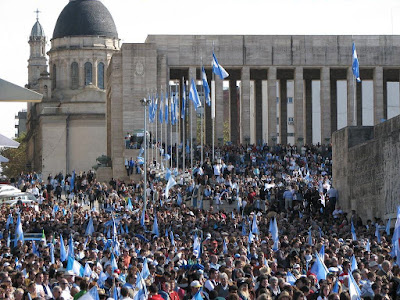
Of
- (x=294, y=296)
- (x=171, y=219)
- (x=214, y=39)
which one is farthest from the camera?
(x=214, y=39)

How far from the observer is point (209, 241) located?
27.1 meters

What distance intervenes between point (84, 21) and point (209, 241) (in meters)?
85.4

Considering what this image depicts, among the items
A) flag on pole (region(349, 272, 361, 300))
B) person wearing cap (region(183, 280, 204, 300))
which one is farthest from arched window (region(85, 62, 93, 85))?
flag on pole (region(349, 272, 361, 300))

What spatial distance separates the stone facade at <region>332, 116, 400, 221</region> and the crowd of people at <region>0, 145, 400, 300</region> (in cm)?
90

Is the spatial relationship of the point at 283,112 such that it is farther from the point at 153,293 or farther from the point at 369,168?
the point at 153,293

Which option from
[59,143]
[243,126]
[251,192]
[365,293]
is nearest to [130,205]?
[251,192]

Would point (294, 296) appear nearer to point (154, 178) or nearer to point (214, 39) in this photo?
point (154, 178)

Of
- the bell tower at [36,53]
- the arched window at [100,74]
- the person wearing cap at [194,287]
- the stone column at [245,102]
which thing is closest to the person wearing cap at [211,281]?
the person wearing cap at [194,287]

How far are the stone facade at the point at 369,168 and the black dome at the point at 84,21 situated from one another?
6623 cm

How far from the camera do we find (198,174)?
51.4m

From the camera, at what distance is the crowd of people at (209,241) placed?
1706cm

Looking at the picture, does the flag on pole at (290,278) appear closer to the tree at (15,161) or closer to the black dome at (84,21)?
the black dome at (84,21)

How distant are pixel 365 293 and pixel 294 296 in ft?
8.33

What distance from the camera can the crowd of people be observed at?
17.1 metres
